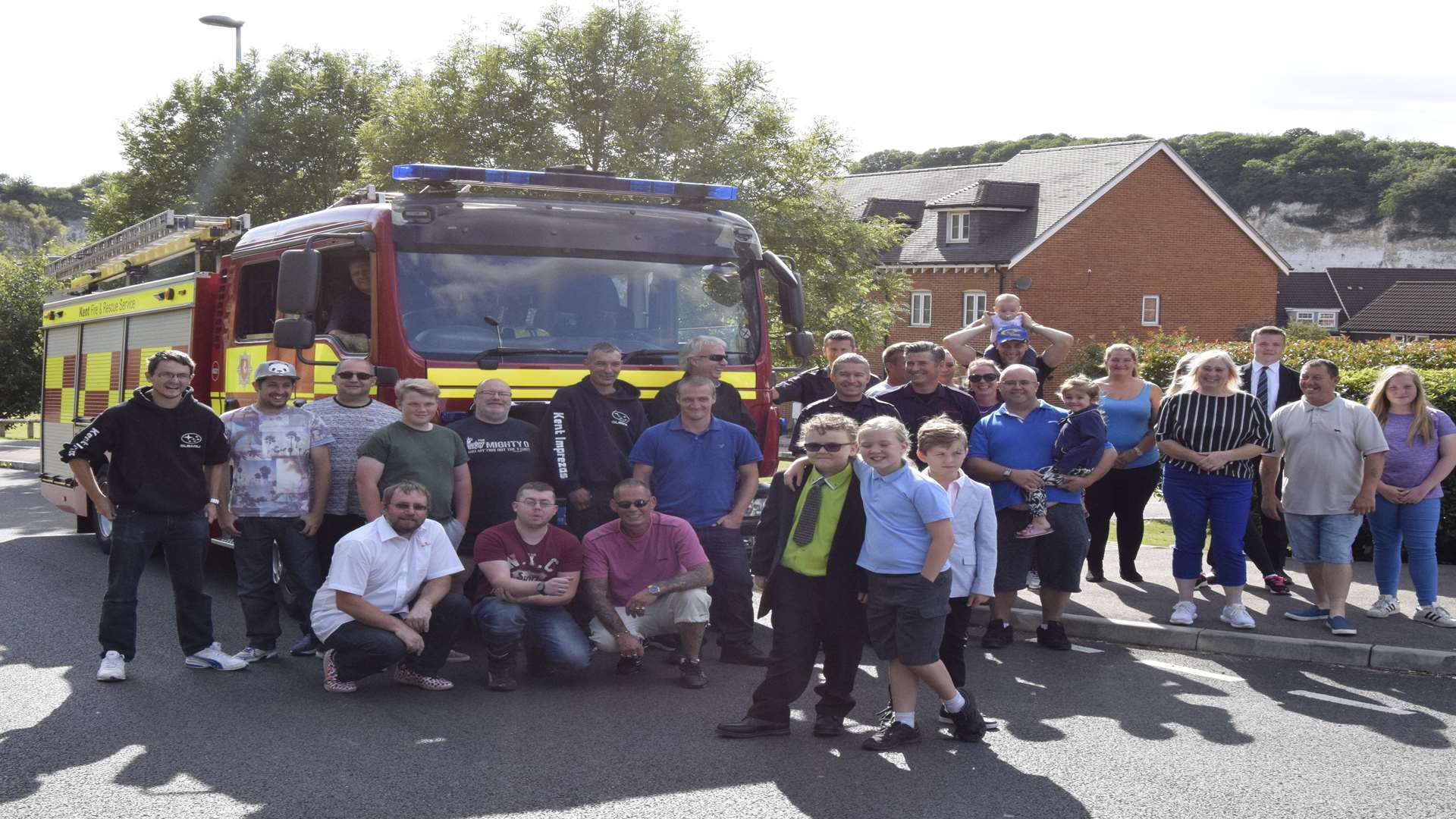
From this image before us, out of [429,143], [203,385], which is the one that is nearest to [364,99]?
[429,143]

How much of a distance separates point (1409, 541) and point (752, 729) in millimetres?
4921

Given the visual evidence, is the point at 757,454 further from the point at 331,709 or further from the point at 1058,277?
the point at 1058,277

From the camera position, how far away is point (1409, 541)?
848cm

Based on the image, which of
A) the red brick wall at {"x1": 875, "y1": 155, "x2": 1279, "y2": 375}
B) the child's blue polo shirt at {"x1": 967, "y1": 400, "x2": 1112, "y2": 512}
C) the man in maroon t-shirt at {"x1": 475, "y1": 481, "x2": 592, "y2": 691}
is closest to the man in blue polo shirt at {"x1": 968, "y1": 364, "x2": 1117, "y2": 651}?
the child's blue polo shirt at {"x1": 967, "y1": 400, "x2": 1112, "y2": 512}

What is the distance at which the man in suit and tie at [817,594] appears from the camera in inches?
231

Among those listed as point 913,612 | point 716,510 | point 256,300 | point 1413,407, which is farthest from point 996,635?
point 256,300

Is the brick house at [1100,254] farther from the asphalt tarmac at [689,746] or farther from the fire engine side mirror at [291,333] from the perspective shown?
the asphalt tarmac at [689,746]

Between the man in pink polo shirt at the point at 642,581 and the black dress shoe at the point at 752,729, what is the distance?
0.98 meters

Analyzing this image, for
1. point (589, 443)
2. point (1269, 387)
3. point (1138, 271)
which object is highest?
point (1138, 271)

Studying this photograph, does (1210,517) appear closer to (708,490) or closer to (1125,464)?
(1125,464)

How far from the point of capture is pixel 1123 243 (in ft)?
149

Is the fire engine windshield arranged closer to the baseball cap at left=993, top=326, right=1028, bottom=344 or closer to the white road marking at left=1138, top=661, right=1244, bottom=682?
the baseball cap at left=993, top=326, right=1028, bottom=344

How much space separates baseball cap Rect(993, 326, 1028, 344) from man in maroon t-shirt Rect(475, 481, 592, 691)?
3684 millimetres

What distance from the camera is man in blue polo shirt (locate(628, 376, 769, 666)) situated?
7562 mm
